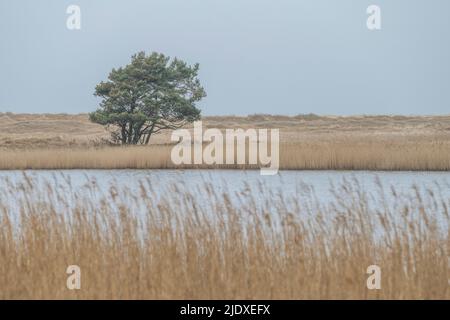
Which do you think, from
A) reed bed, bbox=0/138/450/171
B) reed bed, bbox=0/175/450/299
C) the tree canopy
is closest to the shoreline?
reed bed, bbox=0/138/450/171

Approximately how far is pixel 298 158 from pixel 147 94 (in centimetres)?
1337

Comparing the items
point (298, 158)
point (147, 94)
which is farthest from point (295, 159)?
→ point (147, 94)

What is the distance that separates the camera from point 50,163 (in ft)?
107

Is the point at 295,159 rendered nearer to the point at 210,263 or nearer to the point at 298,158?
the point at 298,158

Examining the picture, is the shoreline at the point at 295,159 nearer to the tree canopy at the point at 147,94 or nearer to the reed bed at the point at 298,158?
the reed bed at the point at 298,158

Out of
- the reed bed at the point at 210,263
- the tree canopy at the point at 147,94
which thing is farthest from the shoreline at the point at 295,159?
the reed bed at the point at 210,263

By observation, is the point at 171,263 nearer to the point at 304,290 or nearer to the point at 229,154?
the point at 304,290

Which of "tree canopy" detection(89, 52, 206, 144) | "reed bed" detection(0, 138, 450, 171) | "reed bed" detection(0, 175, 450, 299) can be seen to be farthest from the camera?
"tree canopy" detection(89, 52, 206, 144)

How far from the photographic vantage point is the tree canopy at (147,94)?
40625 millimetres

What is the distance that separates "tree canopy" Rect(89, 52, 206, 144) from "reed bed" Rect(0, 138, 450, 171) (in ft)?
22.3

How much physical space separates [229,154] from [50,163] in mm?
7651

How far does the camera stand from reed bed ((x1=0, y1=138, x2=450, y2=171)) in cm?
2967

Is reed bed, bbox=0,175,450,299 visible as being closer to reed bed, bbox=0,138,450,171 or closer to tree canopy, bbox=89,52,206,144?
reed bed, bbox=0,138,450,171
